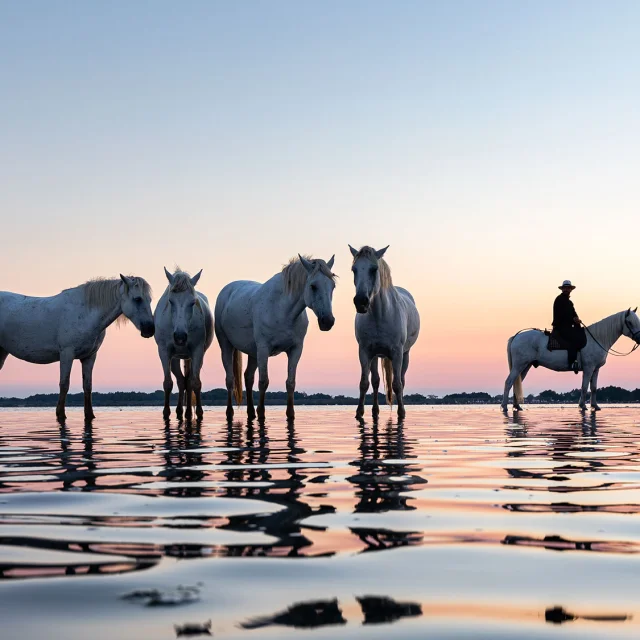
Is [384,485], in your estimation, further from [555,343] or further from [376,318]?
[555,343]

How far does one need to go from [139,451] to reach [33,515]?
376 centimetres

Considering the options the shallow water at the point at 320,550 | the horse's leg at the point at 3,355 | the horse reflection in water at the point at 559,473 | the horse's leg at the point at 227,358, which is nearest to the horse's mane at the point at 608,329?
the horse's leg at the point at 227,358

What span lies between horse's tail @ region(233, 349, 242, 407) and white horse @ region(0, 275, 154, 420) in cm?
239

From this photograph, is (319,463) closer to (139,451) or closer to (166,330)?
(139,451)

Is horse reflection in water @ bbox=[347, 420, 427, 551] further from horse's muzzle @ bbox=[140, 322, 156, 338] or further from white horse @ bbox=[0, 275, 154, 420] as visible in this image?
white horse @ bbox=[0, 275, 154, 420]

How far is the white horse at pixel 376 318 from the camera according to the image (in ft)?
44.4

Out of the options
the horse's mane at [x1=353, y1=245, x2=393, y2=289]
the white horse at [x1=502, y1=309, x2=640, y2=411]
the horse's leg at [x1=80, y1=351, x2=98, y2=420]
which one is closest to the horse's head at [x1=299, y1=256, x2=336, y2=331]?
the horse's mane at [x1=353, y1=245, x2=393, y2=289]

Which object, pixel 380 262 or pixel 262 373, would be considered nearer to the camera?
pixel 262 373

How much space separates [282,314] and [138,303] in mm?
2562

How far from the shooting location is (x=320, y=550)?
284cm

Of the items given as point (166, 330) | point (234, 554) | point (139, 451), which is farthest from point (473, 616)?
point (166, 330)

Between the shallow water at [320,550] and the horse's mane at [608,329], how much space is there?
15.5 m

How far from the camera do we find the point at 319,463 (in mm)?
6008

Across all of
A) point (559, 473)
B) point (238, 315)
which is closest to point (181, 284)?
point (238, 315)
